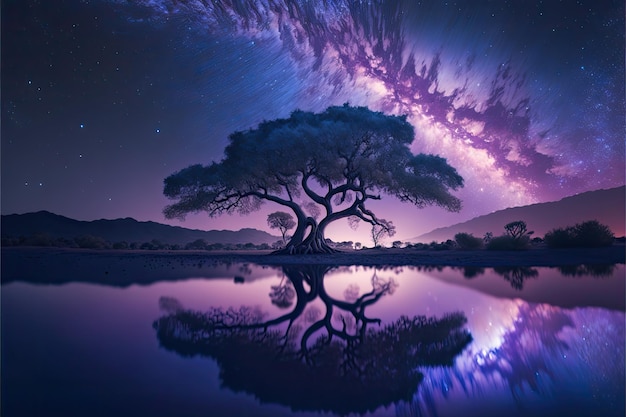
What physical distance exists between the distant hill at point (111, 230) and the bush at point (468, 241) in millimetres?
61320

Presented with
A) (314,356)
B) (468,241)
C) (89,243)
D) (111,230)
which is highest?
(111,230)

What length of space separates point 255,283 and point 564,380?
767cm

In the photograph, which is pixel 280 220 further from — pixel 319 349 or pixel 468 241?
pixel 319 349

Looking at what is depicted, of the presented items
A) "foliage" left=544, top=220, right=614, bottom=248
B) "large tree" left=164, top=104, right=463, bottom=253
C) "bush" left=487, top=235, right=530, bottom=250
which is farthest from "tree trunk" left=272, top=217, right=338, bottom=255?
"foliage" left=544, top=220, right=614, bottom=248

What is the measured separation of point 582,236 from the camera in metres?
19.3

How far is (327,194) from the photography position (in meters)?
25.5

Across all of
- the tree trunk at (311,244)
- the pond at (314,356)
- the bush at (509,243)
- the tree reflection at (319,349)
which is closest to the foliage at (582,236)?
the bush at (509,243)

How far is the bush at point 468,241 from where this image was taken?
2569cm

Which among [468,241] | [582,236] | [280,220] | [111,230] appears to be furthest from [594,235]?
[111,230]

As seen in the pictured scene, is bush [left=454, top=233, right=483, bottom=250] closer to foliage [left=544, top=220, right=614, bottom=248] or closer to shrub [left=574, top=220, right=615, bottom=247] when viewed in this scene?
foliage [left=544, top=220, right=614, bottom=248]

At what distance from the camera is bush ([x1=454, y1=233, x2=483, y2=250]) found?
84.3 feet

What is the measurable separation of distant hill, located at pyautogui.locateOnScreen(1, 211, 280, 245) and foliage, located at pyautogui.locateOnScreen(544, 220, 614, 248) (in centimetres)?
6844

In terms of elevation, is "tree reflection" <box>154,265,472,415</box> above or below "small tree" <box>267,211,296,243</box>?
below

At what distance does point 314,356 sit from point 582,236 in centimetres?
2244
